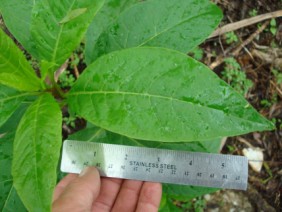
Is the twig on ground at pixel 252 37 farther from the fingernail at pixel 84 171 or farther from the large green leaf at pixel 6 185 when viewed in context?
the large green leaf at pixel 6 185

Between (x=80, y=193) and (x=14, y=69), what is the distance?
559mm

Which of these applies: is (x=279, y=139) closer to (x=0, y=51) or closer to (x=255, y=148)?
(x=255, y=148)

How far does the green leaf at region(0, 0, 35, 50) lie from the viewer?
147 centimetres

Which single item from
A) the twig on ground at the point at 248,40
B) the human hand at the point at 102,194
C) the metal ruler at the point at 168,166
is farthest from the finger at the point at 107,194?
the twig on ground at the point at 248,40

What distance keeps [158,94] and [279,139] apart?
175cm

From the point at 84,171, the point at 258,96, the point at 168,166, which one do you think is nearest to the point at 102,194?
the point at 84,171

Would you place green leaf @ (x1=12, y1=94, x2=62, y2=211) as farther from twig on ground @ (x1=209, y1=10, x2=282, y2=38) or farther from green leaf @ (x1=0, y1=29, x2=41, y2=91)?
twig on ground @ (x1=209, y1=10, x2=282, y2=38)

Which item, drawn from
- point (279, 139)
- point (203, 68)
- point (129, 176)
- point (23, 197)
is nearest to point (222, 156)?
point (129, 176)

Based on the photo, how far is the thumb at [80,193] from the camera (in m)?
1.41

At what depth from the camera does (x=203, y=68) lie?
3.53 feet

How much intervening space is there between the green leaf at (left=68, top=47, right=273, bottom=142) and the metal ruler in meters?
0.48

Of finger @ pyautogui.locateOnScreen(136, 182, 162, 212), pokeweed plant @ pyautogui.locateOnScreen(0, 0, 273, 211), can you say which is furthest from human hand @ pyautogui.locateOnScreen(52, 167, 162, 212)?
pokeweed plant @ pyautogui.locateOnScreen(0, 0, 273, 211)

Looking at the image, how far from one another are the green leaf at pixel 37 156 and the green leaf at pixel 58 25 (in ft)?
0.70

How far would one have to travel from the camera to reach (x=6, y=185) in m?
1.54
